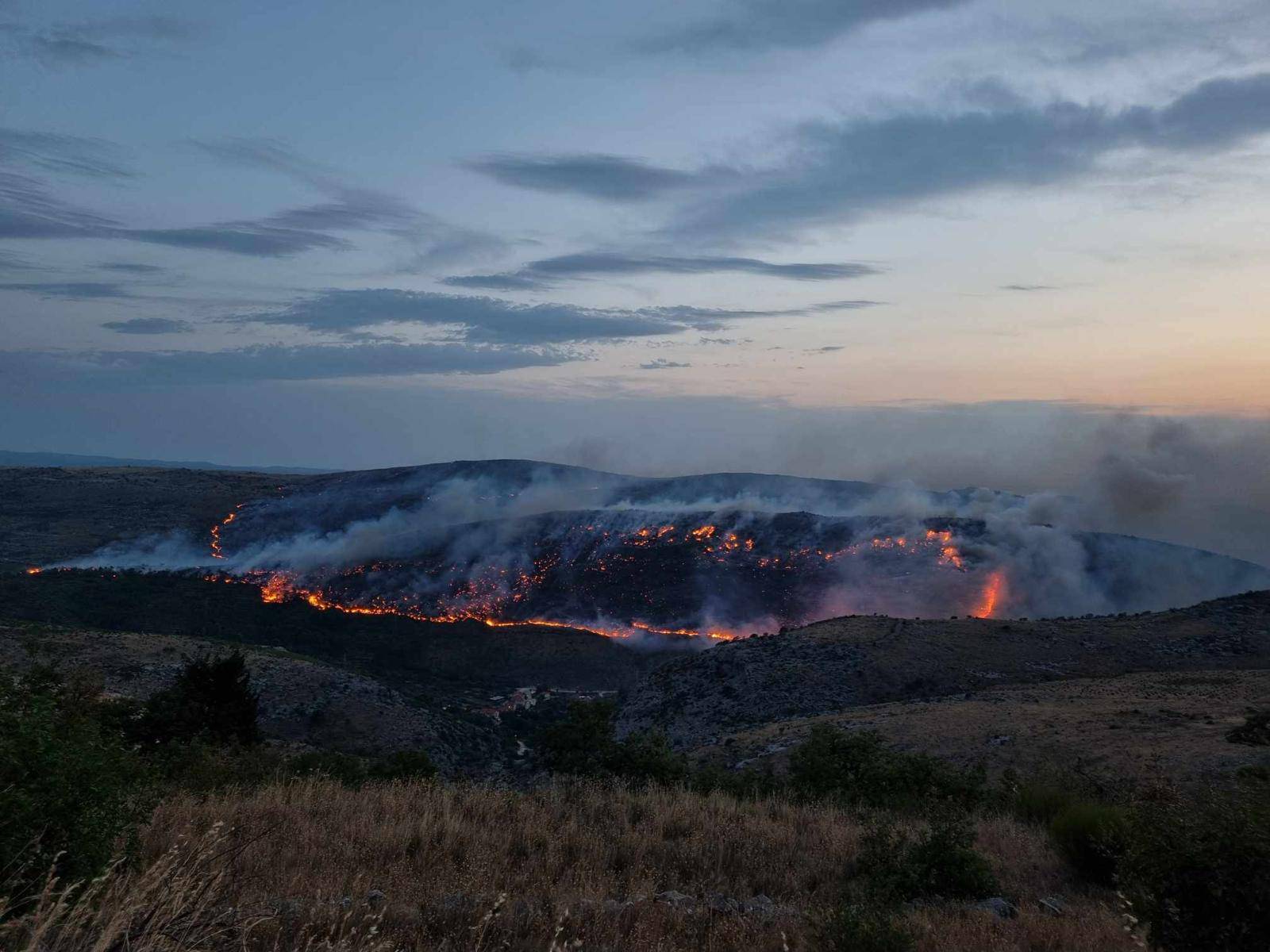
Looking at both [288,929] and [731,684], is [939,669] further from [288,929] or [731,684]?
[288,929]

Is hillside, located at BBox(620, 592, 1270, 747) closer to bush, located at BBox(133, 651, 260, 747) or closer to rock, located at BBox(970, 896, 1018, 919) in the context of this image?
bush, located at BBox(133, 651, 260, 747)

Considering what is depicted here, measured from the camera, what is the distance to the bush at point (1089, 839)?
8.34 m

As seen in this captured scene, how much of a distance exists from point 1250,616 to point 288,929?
5237cm

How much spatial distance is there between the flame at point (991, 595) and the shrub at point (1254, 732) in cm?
4349

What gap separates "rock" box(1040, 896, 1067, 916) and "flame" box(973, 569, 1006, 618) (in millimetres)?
59926

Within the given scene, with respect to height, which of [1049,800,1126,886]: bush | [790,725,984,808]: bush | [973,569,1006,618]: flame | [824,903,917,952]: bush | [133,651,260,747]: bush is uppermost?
[824,903,917,952]: bush

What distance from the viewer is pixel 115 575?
72.3 m

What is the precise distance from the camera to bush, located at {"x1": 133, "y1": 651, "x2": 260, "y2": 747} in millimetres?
21578

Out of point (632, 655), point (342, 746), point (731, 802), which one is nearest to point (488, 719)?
point (342, 746)

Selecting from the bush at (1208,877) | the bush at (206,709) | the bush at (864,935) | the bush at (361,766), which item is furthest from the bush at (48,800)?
the bush at (206,709)

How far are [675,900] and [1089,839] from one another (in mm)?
4930

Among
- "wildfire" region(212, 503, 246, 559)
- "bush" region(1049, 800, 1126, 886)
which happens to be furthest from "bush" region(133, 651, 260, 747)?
"wildfire" region(212, 503, 246, 559)

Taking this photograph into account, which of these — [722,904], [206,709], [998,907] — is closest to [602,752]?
[722,904]

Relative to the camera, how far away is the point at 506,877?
712 cm
